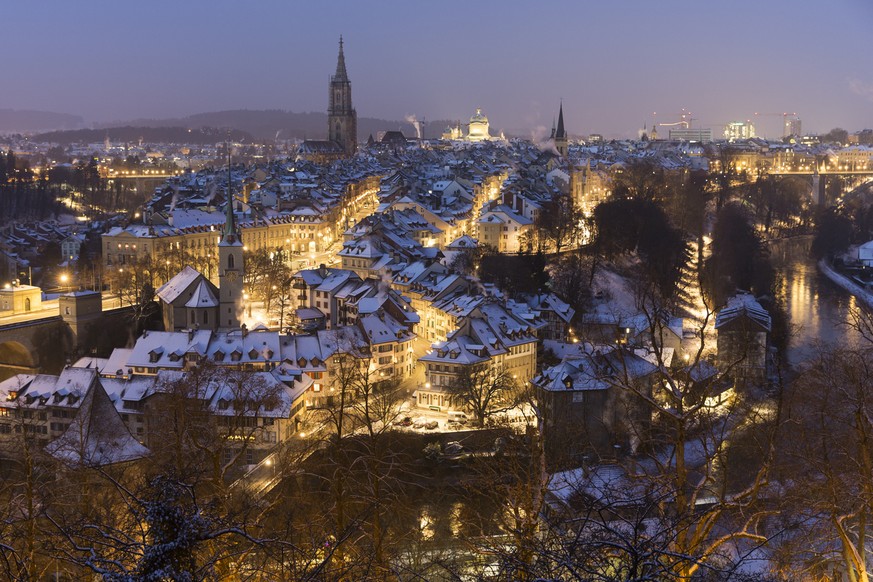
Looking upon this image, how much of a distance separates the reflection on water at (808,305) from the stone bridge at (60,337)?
37.5 feet

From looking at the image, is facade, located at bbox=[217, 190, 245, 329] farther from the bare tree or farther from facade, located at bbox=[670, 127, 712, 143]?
facade, located at bbox=[670, 127, 712, 143]

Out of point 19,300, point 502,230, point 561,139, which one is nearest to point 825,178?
point 561,139

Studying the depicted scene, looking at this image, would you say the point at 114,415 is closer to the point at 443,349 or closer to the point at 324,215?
the point at 443,349

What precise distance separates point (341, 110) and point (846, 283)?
115 ft

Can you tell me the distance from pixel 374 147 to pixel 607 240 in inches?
1378

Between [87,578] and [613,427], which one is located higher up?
[87,578]

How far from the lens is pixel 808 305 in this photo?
2120 cm

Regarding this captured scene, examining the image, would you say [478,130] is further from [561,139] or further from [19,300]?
[19,300]

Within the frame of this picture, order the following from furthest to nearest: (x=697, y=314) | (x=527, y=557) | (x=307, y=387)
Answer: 1. (x=697, y=314)
2. (x=307, y=387)
3. (x=527, y=557)

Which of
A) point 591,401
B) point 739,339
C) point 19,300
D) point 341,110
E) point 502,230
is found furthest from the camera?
point 341,110

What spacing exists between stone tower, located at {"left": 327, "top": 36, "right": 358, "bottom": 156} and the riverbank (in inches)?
1251

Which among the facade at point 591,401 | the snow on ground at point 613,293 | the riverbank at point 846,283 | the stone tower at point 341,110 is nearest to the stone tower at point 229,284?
the facade at point 591,401

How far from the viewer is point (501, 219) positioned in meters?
25.1

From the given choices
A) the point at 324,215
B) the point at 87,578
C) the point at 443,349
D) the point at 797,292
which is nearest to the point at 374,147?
the point at 324,215
